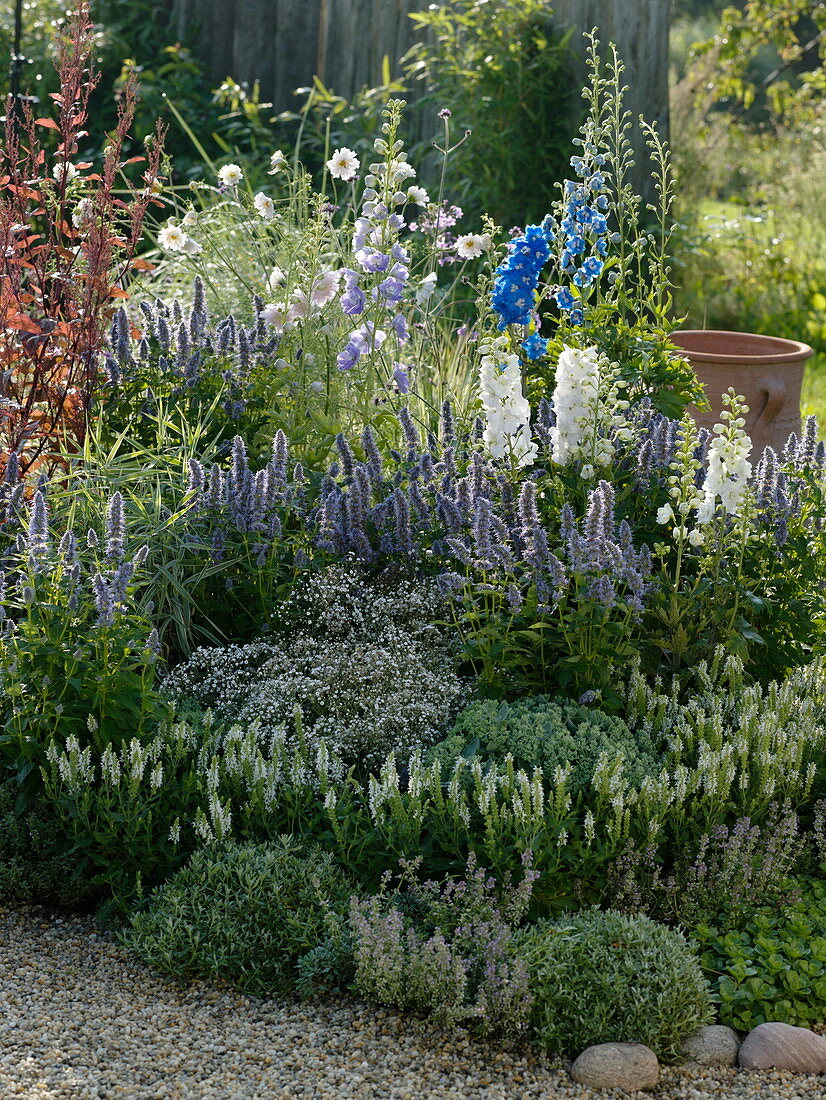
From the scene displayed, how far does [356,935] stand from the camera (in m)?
2.65

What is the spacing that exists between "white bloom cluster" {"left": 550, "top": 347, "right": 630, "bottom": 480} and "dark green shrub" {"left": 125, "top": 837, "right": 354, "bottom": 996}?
150 cm

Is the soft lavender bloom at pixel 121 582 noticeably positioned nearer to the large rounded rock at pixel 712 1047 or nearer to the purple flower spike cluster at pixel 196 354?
the purple flower spike cluster at pixel 196 354

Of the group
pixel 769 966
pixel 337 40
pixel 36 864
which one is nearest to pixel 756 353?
pixel 769 966

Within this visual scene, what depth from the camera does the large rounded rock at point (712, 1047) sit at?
2.60 metres

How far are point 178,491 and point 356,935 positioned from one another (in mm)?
1816

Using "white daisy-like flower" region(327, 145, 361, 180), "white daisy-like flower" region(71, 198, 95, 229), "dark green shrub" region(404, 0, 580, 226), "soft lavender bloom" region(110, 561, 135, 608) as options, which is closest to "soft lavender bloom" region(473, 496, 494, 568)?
"soft lavender bloom" region(110, 561, 135, 608)

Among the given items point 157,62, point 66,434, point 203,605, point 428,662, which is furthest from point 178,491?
point 157,62

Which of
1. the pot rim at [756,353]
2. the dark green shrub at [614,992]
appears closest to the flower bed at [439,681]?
the dark green shrub at [614,992]

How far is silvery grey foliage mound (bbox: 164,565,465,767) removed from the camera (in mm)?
3301

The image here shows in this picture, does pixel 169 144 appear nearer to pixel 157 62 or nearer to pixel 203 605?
pixel 157 62

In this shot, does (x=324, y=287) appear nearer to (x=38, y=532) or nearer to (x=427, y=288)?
(x=427, y=288)

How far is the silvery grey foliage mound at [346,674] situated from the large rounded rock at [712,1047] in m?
1.01

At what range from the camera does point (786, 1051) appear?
8.43 ft

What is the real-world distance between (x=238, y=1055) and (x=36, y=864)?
34.5 inches
